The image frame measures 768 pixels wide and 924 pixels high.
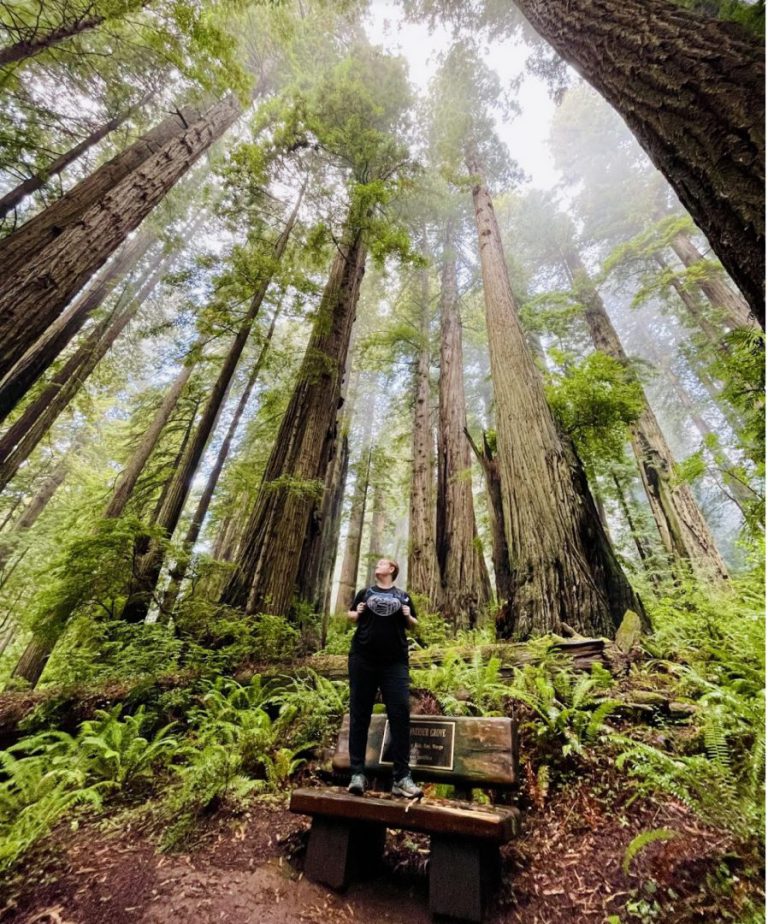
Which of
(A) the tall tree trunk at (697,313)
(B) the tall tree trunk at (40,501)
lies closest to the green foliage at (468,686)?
(A) the tall tree trunk at (697,313)

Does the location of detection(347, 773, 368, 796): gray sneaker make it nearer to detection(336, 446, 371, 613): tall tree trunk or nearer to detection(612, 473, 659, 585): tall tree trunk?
detection(612, 473, 659, 585): tall tree trunk

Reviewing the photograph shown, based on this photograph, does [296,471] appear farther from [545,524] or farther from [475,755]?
[475,755]

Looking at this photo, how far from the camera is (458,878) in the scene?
1.87 m

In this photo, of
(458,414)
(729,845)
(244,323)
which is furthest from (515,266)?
(729,845)

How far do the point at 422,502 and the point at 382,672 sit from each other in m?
7.62

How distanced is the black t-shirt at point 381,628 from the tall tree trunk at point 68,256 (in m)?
4.43

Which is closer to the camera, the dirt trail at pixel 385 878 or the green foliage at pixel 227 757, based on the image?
the dirt trail at pixel 385 878

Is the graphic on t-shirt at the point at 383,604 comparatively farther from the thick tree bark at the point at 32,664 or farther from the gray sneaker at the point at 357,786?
the thick tree bark at the point at 32,664

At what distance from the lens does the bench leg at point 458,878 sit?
5.97 feet

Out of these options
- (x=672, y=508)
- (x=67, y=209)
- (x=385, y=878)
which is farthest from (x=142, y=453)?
(x=672, y=508)

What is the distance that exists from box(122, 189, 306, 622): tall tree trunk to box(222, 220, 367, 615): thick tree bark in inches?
43.0

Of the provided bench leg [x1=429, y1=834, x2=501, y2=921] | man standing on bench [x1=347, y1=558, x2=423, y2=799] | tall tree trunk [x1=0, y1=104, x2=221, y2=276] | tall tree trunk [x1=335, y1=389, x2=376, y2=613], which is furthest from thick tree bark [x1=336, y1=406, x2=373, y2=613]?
bench leg [x1=429, y1=834, x2=501, y2=921]

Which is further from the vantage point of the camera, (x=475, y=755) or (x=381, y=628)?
(x=381, y=628)

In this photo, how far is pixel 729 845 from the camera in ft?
6.08
